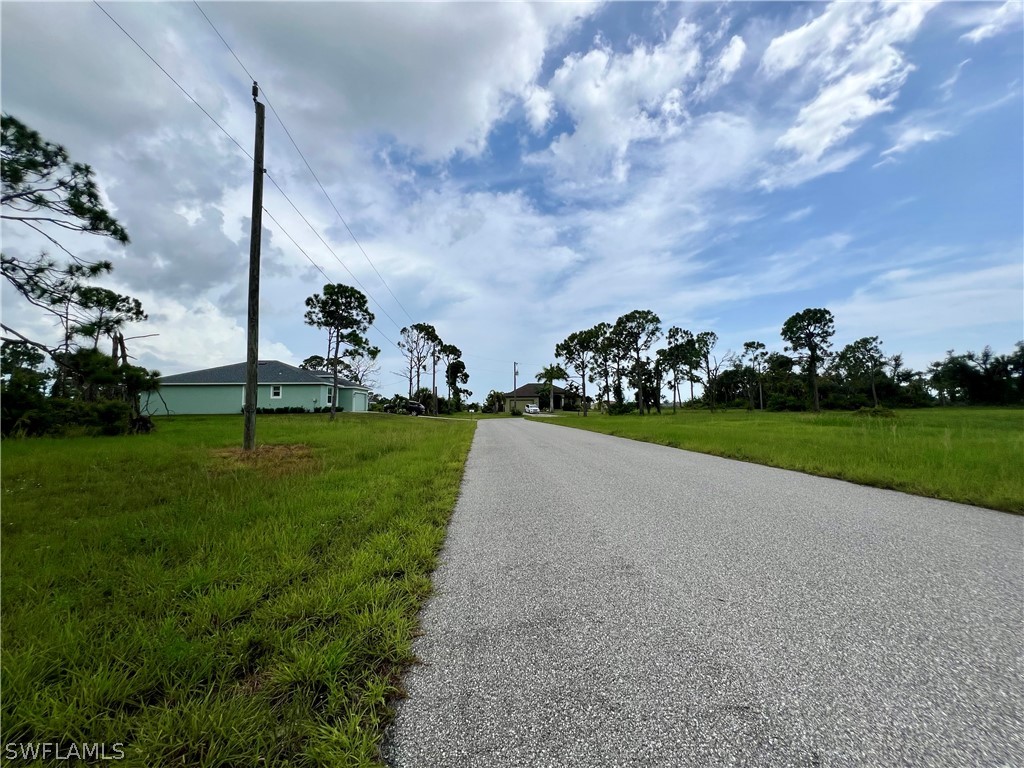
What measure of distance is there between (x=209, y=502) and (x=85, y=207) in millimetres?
6189

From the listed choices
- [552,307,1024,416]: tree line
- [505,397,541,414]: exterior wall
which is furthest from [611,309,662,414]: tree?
[505,397,541,414]: exterior wall

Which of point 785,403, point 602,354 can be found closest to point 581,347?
point 602,354

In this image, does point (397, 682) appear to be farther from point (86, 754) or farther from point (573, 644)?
point (86, 754)

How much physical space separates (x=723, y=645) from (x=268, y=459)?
8.78 metres

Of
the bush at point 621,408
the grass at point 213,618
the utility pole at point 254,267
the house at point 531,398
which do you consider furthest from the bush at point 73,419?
the house at point 531,398

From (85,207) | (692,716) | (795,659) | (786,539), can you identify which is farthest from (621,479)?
(85,207)

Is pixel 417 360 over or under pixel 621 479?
over

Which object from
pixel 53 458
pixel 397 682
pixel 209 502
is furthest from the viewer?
pixel 53 458

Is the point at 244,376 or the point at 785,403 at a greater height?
the point at 244,376

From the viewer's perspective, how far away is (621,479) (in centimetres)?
648

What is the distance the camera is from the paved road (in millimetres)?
1405

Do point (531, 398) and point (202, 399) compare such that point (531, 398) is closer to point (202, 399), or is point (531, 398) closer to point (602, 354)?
point (602, 354)

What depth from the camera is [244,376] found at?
110 ft

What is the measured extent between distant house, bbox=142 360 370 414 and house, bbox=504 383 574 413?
1431 inches
